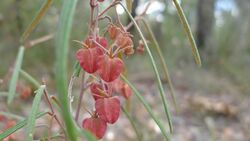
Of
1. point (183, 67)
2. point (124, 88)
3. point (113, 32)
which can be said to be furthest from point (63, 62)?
point (183, 67)

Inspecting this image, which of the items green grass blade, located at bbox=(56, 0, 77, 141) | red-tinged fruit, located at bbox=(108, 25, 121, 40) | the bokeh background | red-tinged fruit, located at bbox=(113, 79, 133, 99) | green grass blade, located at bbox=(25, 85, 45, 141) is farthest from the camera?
the bokeh background

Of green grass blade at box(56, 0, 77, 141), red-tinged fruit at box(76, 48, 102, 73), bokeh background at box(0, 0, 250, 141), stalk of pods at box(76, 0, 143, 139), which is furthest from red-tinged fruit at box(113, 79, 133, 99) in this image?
bokeh background at box(0, 0, 250, 141)

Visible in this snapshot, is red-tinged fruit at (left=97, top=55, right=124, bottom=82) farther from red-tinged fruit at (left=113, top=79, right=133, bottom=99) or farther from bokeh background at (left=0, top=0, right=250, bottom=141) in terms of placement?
bokeh background at (left=0, top=0, right=250, bottom=141)

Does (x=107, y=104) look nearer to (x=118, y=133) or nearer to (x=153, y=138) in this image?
(x=153, y=138)

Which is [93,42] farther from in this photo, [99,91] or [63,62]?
[63,62]

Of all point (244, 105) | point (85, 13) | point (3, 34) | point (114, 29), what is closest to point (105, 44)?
point (114, 29)

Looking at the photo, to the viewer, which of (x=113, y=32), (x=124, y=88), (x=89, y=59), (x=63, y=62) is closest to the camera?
(x=63, y=62)
